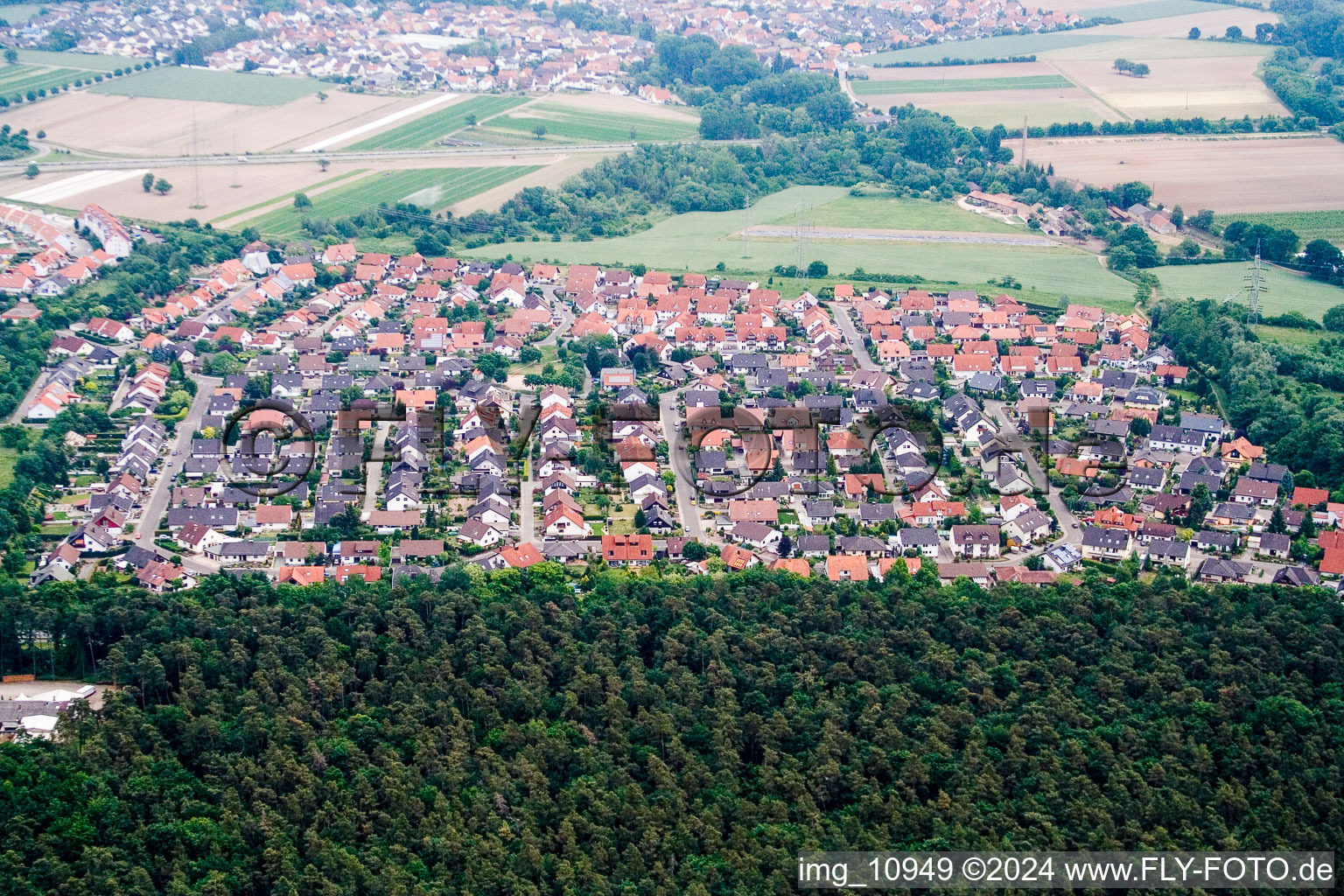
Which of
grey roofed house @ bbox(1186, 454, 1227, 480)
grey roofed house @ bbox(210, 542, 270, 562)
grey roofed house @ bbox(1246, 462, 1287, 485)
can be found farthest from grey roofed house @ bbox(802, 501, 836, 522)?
grey roofed house @ bbox(210, 542, 270, 562)

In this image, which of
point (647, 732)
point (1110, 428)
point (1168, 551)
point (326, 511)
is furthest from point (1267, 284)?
point (647, 732)

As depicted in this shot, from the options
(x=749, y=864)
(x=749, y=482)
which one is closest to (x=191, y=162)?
(x=749, y=482)

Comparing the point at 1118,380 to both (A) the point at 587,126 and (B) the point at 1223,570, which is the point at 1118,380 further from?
(A) the point at 587,126

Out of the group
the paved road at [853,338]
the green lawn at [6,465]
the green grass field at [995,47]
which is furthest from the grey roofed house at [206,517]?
the green grass field at [995,47]

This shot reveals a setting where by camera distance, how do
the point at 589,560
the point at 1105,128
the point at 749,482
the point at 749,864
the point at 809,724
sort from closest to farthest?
the point at 749,864, the point at 809,724, the point at 589,560, the point at 749,482, the point at 1105,128

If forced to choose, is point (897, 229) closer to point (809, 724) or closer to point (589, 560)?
point (589, 560)

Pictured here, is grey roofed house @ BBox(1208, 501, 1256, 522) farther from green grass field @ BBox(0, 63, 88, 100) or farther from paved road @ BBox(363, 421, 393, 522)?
green grass field @ BBox(0, 63, 88, 100)

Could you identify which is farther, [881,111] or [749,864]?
[881,111]
